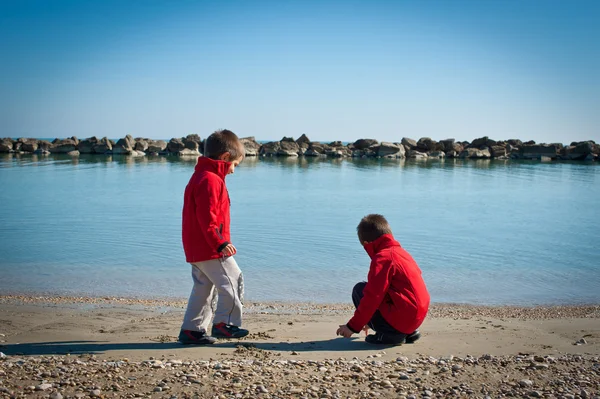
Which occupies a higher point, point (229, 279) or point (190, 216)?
point (190, 216)

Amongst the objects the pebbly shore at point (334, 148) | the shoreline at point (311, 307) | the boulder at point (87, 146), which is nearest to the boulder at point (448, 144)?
the pebbly shore at point (334, 148)

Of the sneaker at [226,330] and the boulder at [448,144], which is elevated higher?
the boulder at [448,144]

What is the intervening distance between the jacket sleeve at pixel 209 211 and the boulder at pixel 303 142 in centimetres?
6298

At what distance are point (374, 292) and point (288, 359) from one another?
0.96 m

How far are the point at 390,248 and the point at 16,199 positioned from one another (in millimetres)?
18606

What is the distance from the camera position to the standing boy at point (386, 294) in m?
4.93

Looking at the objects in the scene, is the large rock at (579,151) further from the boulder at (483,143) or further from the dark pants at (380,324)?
the dark pants at (380,324)

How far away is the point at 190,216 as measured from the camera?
496cm

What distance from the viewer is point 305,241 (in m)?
13.1

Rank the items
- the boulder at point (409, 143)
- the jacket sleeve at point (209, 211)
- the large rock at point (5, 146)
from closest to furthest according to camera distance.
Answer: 1. the jacket sleeve at point (209, 211)
2. the large rock at point (5, 146)
3. the boulder at point (409, 143)

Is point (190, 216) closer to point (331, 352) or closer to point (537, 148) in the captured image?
point (331, 352)

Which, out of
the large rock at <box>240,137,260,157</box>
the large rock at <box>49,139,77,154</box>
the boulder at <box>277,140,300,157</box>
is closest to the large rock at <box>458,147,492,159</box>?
the boulder at <box>277,140,300,157</box>

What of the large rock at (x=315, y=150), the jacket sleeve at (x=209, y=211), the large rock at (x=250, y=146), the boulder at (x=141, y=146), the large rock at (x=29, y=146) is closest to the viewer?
the jacket sleeve at (x=209, y=211)

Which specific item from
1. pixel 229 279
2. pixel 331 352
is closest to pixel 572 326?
pixel 331 352
